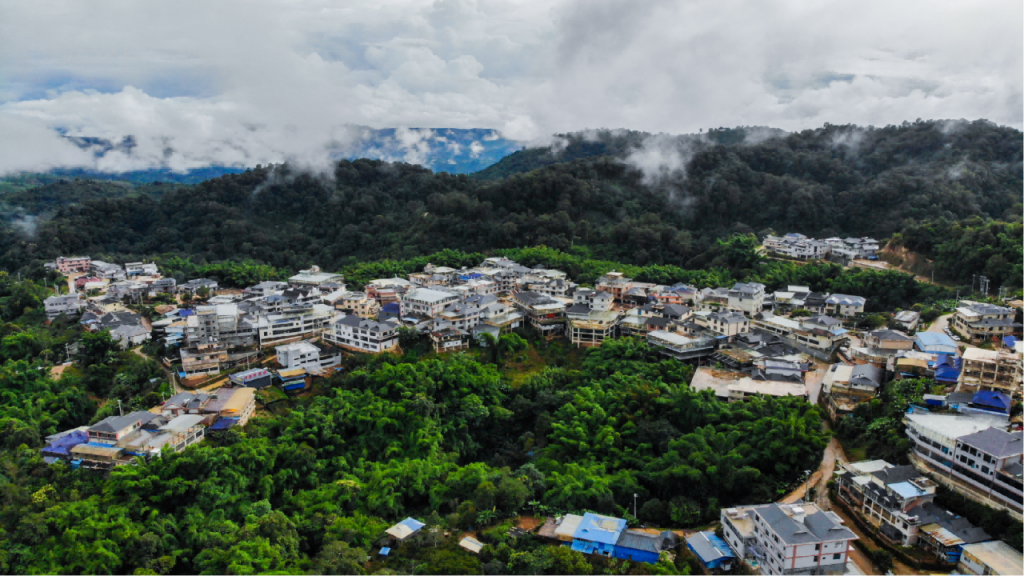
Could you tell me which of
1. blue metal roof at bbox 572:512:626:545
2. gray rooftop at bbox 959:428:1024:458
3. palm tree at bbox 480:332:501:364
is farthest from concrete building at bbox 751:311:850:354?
blue metal roof at bbox 572:512:626:545

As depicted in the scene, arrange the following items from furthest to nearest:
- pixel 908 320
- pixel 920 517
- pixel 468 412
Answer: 1. pixel 908 320
2. pixel 468 412
3. pixel 920 517

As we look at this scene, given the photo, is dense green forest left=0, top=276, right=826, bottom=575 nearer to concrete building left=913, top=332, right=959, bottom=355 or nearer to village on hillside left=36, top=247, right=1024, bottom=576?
village on hillside left=36, top=247, right=1024, bottom=576

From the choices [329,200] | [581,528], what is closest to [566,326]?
[581,528]

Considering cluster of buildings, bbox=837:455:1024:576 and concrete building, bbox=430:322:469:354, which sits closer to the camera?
cluster of buildings, bbox=837:455:1024:576

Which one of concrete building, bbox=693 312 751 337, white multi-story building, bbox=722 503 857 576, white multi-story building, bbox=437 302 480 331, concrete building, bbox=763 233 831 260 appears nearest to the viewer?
white multi-story building, bbox=722 503 857 576

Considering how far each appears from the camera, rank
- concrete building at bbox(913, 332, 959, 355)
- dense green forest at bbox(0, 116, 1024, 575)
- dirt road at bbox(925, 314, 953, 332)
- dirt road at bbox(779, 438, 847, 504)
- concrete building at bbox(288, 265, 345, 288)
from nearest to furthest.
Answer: dense green forest at bbox(0, 116, 1024, 575) → dirt road at bbox(779, 438, 847, 504) → concrete building at bbox(913, 332, 959, 355) → dirt road at bbox(925, 314, 953, 332) → concrete building at bbox(288, 265, 345, 288)

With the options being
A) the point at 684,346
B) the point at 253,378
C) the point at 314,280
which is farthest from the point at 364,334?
the point at 684,346

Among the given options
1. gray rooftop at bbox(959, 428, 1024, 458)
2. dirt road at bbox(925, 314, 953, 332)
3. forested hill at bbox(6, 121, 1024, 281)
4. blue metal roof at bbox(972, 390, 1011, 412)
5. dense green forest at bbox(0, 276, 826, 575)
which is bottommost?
dense green forest at bbox(0, 276, 826, 575)

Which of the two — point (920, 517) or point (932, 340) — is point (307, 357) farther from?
point (932, 340)
